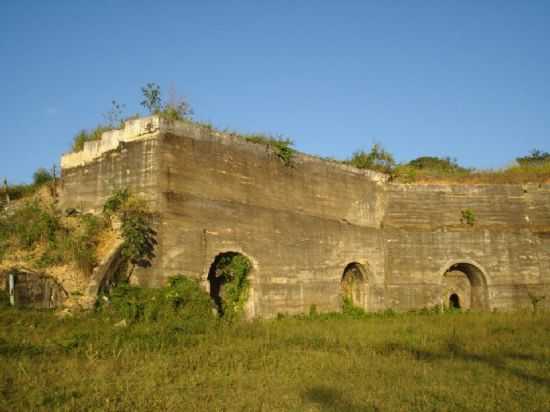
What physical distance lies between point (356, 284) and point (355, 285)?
0.16ft

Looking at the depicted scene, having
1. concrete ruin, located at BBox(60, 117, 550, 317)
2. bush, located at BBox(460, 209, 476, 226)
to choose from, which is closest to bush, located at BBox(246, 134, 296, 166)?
concrete ruin, located at BBox(60, 117, 550, 317)

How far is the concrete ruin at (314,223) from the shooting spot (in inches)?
489

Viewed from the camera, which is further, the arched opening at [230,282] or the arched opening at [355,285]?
the arched opening at [355,285]

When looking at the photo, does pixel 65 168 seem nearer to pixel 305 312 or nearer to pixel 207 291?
pixel 207 291

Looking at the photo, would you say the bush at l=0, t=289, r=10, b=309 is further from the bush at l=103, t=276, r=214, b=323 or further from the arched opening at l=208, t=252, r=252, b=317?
the arched opening at l=208, t=252, r=252, b=317

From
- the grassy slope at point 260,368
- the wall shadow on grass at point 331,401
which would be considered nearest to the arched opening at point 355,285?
the grassy slope at point 260,368

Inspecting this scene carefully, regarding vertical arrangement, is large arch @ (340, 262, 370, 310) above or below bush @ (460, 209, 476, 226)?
below

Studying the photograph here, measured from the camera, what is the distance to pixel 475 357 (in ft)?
31.1

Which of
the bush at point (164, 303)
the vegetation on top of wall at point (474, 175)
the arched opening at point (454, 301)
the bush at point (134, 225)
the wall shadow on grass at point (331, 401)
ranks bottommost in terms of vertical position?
the wall shadow on grass at point (331, 401)

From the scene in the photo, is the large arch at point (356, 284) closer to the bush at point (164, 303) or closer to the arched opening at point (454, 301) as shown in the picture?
the arched opening at point (454, 301)

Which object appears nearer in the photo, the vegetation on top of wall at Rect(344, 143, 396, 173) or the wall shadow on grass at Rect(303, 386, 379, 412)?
the wall shadow on grass at Rect(303, 386, 379, 412)

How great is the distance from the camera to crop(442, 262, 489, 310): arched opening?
18594mm

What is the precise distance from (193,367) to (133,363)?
2.78 ft

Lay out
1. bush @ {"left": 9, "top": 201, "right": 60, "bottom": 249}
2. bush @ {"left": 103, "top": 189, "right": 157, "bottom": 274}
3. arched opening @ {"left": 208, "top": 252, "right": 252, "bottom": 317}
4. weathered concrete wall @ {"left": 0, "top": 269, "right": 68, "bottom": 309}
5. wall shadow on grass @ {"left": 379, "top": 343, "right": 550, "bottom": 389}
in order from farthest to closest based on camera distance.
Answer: arched opening @ {"left": 208, "top": 252, "right": 252, "bottom": 317}
bush @ {"left": 9, "top": 201, "right": 60, "bottom": 249}
bush @ {"left": 103, "top": 189, "right": 157, "bottom": 274}
weathered concrete wall @ {"left": 0, "top": 269, "right": 68, "bottom": 309}
wall shadow on grass @ {"left": 379, "top": 343, "right": 550, "bottom": 389}
